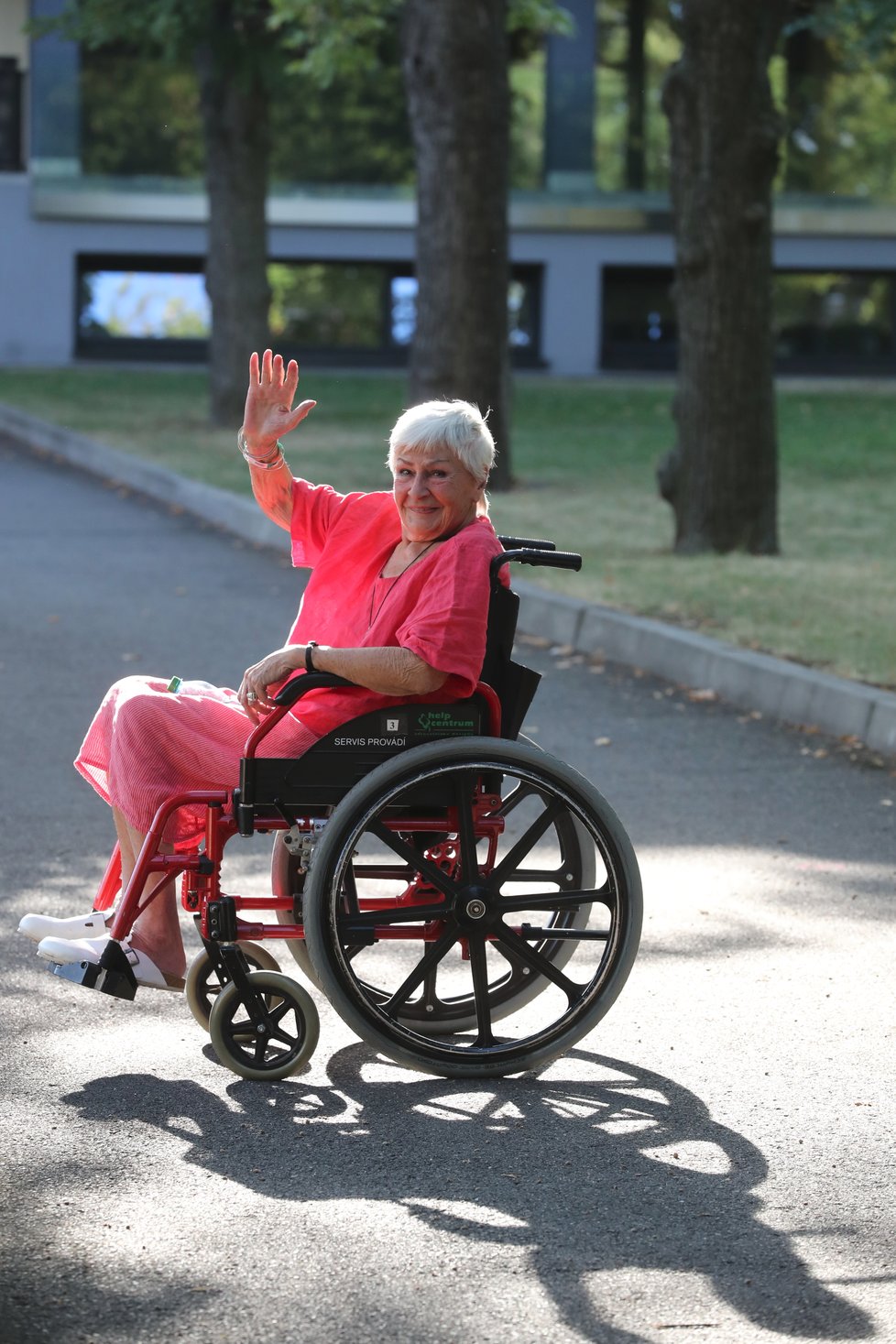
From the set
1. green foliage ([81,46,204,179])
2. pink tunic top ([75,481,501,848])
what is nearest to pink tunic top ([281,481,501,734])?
pink tunic top ([75,481,501,848])

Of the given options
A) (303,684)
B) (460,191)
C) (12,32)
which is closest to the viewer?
(303,684)

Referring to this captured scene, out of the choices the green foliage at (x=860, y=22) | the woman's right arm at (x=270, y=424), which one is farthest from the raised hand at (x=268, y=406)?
the green foliage at (x=860, y=22)

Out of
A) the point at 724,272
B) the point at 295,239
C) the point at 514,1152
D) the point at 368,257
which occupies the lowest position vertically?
the point at 514,1152

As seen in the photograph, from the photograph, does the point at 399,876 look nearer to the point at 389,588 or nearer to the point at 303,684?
the point at 303,684

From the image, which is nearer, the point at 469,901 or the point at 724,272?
the point at 469,901

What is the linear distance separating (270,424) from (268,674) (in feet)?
2.30

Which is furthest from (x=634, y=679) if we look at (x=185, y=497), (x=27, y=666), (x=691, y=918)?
(x=185, y=497)

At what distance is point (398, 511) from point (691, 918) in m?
1.58

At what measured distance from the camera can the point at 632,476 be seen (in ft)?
60.2

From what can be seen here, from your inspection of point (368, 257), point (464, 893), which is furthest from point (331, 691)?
point (368, 257)

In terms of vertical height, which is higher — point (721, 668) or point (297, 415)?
point (297, 415)

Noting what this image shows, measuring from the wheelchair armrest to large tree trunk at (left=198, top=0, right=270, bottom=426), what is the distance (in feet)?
58.9

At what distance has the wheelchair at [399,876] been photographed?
4.02m

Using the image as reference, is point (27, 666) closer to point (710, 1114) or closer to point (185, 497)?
point (710, 1114)
